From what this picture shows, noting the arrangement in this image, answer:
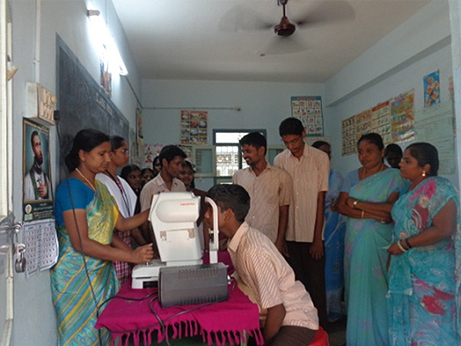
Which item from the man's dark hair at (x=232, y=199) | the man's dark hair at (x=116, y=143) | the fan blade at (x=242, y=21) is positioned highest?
the fan blade at (x=242, y=21)

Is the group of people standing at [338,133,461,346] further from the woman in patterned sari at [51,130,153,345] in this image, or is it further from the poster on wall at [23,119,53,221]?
the poster on wall at [23,119,53,221]

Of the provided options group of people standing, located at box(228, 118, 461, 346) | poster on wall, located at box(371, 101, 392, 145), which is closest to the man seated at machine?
group of people standing, located at box(228, 118, 461, 346)

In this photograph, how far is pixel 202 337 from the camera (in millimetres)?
1285

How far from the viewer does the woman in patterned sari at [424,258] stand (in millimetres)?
2020

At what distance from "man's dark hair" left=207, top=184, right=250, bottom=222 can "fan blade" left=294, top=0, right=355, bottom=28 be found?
2.59m

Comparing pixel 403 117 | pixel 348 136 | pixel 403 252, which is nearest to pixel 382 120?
pixel 403 117

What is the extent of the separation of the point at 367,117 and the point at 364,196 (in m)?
3.02

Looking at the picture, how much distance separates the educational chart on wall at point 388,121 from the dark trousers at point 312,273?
224cm

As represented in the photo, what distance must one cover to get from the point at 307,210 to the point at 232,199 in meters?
1.24

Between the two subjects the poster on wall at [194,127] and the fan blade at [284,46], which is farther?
the poster on wall at [194,127]

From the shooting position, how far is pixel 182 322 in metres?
1.25

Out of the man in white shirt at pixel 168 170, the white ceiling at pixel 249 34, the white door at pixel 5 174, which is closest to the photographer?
the white door at pixel 5 174

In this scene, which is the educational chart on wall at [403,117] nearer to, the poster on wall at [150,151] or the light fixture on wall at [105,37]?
the light fixture on wall at [105,37]

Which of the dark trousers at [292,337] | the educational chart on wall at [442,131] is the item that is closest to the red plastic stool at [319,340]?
the dark trousers at [292,337]
